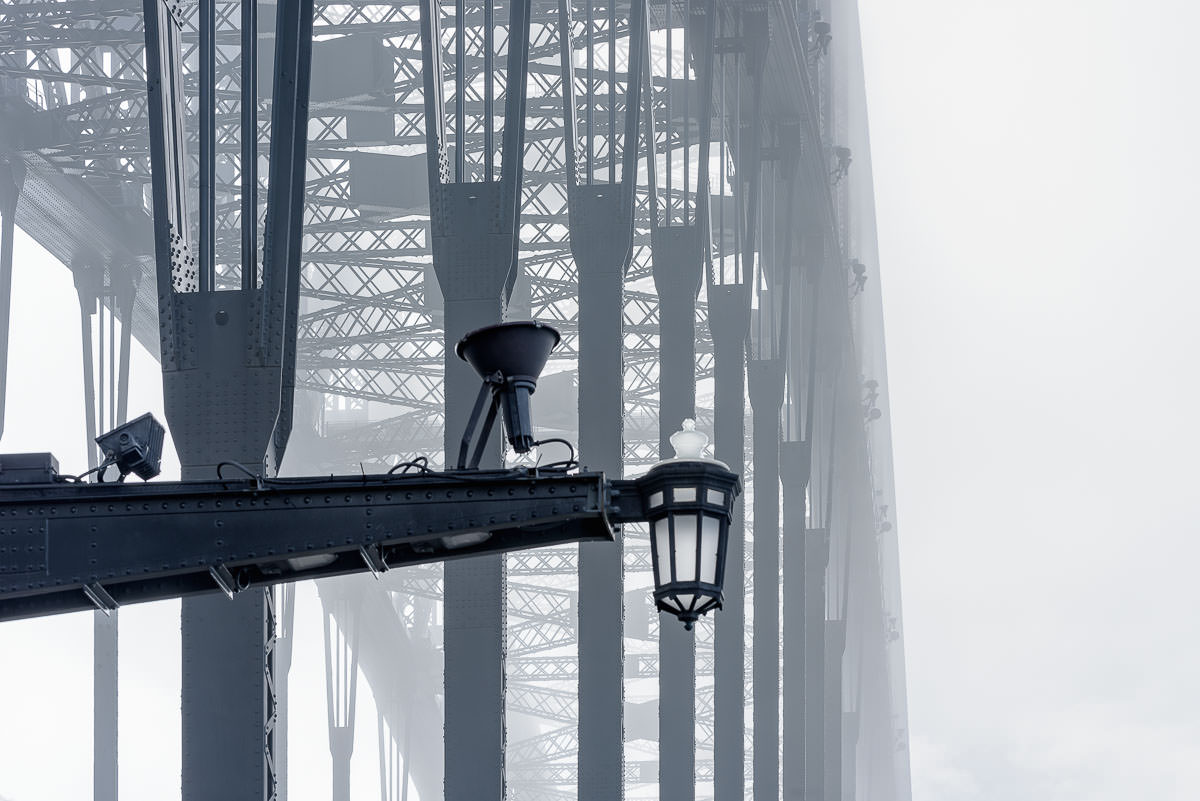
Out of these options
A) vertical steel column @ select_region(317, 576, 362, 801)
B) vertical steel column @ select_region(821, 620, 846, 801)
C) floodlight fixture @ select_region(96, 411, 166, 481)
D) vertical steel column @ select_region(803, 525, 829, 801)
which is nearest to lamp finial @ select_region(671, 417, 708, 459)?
floodlight fixture @ select_region(96, 411, 166, 481)

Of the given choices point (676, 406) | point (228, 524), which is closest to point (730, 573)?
point (676, 406)

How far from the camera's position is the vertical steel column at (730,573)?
2786 cm

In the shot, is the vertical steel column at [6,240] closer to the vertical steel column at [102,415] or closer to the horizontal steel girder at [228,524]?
the vertical steel column at [102,415]

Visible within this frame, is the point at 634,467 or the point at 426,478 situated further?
the point at 634,467

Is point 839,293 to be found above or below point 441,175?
above

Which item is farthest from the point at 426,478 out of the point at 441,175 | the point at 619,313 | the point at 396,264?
the point at 396,264

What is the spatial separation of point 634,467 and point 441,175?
47666 millimetres

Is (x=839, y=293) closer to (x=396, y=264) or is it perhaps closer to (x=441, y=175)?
(x=396, y=264)

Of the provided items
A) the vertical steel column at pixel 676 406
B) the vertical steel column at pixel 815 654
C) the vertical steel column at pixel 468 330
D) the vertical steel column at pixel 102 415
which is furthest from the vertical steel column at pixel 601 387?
the vertical steel column at pixel 815 654

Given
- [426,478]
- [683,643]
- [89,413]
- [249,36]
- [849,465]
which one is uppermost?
[849,465]

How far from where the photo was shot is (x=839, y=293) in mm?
49875

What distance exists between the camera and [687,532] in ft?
27.8

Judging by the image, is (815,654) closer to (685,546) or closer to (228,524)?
(685,546)

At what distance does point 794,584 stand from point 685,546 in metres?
30.1
